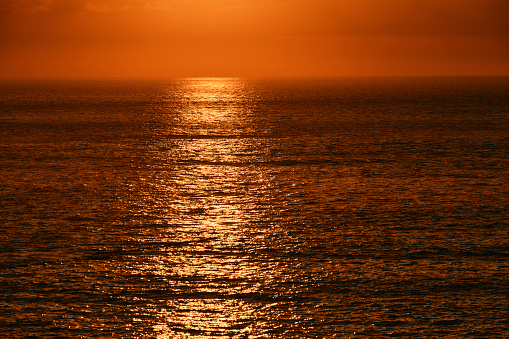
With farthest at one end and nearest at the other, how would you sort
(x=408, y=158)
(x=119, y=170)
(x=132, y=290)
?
(x=408, y=158) → (x=119, y=170) → (x=132, y=290)

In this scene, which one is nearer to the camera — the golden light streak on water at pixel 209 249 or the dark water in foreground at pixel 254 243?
the golden light streak on water at pixel 209 249

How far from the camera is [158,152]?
8106 centimetres

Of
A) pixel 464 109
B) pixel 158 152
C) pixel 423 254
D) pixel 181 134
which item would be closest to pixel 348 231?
pixel 423 254

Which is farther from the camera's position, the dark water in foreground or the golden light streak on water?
the dark water in foreground

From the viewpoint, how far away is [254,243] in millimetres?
39406

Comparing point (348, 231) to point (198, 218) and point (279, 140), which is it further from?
point (279, 140)

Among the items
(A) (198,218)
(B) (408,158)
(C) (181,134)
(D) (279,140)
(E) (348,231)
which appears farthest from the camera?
(C) (181,134)

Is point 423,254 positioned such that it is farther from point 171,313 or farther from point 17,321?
point 17,321

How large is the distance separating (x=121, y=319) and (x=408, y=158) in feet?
169

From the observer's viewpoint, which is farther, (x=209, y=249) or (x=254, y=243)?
(x=254, y=243)

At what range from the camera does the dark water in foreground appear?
28.4 metres

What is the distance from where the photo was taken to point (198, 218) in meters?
45.7

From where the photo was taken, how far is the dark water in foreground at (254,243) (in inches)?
1118

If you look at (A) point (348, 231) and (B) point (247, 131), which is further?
(B) point (247, 131)
